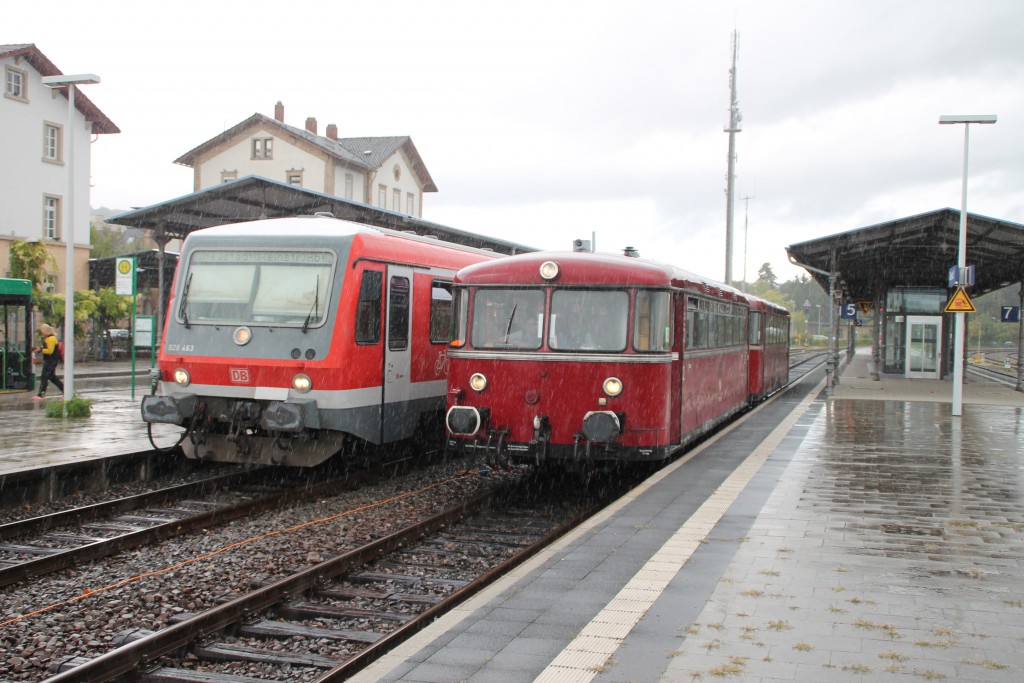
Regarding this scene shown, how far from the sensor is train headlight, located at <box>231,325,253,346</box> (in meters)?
11.3

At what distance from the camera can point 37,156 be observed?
119 feet

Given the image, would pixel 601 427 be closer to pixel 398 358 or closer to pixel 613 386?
pixel 613 386

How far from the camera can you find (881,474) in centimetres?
1120

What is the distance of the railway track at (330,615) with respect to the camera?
5875 millimetres

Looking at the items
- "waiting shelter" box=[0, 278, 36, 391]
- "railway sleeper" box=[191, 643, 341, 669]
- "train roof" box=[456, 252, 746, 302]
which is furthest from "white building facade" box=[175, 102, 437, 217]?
"railway sleeper" box=[191, 643, 341, 669]

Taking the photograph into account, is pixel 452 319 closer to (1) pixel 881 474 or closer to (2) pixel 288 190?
(1) pixel 881 474

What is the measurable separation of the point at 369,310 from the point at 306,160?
4354 cm

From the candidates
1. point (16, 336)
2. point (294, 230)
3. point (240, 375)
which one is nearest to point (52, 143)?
point (16, 336)

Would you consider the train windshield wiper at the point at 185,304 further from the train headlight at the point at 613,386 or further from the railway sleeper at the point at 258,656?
the railway sleeper at the point at 258,656

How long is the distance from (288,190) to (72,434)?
741 cm

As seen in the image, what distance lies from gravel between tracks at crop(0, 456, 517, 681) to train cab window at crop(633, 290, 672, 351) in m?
2.95

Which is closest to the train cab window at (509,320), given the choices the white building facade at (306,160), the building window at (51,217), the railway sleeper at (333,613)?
the railway sleeper at (333,613)

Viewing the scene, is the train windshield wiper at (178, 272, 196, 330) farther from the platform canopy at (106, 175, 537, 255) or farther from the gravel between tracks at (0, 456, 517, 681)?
the platform canopy at (106, 175, 537, 255)

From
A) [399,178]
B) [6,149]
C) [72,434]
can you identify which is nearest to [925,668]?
[72,434]
